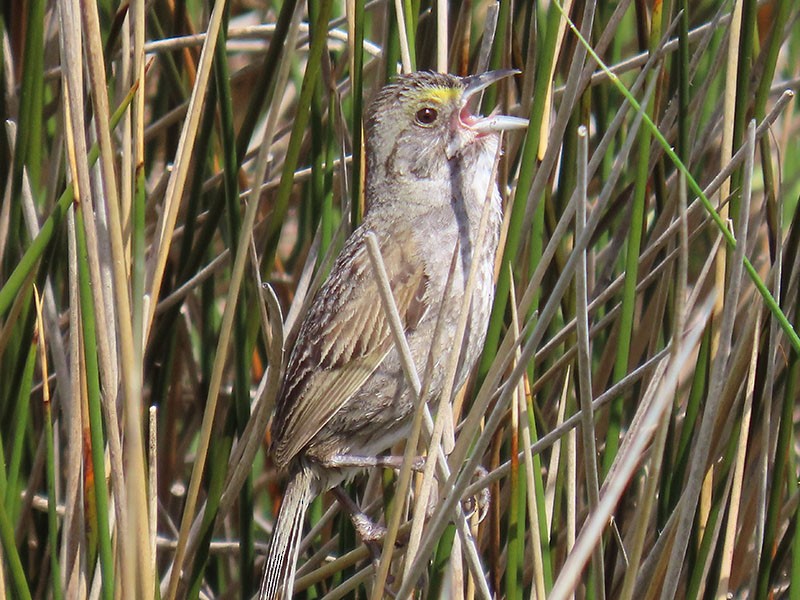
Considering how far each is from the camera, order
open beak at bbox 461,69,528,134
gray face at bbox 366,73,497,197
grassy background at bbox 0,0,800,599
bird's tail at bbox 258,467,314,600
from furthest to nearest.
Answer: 1. gray face at bbox 366,73,497,197
2. bird's tail at bbox 258,467,314,600
3. open beak at bbox 461,69,528,134
4. grassy background at bbox 0,0,800,599

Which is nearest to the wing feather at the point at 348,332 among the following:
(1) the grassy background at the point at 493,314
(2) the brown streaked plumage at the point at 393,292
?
(2) the brown streaked plumage at the point at 393,292

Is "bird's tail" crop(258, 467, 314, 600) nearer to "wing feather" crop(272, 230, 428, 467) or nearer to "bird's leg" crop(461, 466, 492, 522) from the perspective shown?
"wing feather" crop(272, 230, 428, 467)

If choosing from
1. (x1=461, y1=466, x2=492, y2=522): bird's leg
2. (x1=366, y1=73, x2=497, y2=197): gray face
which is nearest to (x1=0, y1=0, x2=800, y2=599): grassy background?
(x1=461, y1=466, x2=492, y2=522): bird's leg

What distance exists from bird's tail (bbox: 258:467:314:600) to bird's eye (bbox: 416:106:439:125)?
1052 mm

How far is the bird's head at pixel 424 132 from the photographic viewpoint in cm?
304

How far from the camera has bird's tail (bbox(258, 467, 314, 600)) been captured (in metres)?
2.99

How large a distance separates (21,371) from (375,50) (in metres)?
1.45

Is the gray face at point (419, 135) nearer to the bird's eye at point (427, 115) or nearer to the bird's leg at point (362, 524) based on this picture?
the bird's eye at point (427, 115)

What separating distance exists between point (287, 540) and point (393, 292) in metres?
0.74

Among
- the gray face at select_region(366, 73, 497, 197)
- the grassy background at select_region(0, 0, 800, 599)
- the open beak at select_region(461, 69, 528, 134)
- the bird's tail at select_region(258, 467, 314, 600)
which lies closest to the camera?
the grassy background at select_region(0, 0, 800, 599)

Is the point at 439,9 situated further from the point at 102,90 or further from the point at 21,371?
the point at 21,371

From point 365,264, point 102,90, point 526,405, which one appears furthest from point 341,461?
point 102,90

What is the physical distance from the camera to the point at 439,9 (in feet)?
9.18

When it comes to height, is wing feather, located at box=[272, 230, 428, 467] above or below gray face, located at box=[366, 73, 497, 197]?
below
